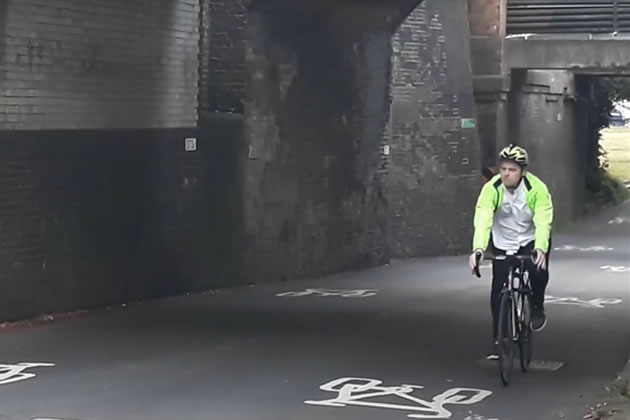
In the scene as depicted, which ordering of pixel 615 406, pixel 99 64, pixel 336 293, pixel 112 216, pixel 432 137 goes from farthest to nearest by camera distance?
pixel 432 137 < pixel 336 293 < pixel 112 216 < pixel 99 64 < pixel 615 406

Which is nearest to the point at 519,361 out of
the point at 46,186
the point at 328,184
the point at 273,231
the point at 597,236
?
the point at 46,186

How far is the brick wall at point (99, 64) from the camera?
12.9 meters

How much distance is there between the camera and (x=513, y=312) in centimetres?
996

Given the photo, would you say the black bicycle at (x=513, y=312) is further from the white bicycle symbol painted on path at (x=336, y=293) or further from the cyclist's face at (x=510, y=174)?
the white bicycle symbol painted on path at (x=336, y=293)

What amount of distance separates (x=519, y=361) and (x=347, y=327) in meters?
2.89

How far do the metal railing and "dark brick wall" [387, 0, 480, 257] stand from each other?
2601 mm

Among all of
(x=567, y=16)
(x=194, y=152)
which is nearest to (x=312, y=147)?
(x=194, y=152)

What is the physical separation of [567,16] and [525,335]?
62.8 feet

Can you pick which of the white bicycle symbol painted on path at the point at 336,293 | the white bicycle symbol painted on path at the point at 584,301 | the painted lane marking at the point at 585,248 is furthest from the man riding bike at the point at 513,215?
the painted lane marking at the point at 585,248

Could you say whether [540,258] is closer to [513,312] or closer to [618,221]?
[513,312]

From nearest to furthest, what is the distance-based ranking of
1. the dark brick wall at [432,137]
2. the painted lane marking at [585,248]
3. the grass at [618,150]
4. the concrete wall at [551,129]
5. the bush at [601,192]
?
1. the dark brick wall at [432,137]
2. the painted lane marking at [585,248]
3. the concrete wall at [551,129]
4. the bush at [601,192]
5. the grass at [618,150]

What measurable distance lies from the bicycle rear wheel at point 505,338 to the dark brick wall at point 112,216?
549 cm

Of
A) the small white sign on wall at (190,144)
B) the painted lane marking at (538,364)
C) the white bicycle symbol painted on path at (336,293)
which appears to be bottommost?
the white bicycle symbol painted on path at (336,293)

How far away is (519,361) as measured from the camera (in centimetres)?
1068
